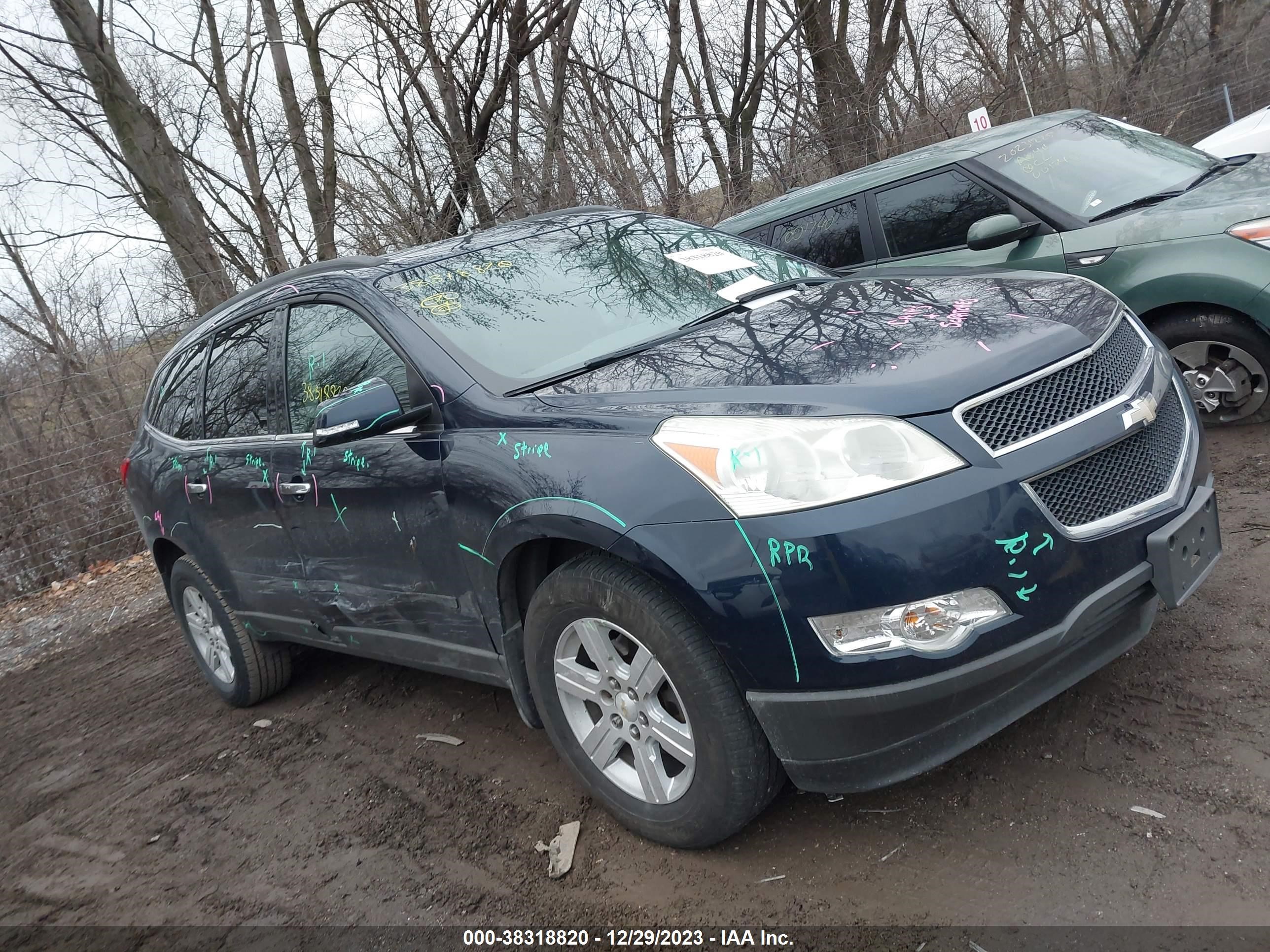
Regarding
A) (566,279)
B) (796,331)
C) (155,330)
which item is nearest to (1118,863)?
(796,331)

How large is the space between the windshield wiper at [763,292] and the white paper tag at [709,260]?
0.71 ft

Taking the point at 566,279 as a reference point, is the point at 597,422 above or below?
below

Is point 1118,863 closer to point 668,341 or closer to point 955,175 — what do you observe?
point 668,341

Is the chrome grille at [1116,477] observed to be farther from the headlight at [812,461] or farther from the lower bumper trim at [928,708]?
the headlight at [812,461]

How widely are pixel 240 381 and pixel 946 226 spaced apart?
3.80 metres

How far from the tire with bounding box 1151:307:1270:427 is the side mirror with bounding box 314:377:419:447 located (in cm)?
361

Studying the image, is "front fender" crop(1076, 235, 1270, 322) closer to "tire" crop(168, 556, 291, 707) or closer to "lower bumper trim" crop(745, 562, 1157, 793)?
"lower bumper trim" crop(745, 562, 1157, 793)

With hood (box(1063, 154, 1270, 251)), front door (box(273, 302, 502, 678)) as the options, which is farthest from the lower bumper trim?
hood (box(1063, 154, 1270, 251))

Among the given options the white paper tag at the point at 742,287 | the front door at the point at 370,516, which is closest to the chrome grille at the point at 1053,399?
the white paper tag at the point at 742,287

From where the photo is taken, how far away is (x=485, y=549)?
297 cm

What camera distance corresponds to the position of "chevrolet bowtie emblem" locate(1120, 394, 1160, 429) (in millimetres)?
2588

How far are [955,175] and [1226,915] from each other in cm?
423

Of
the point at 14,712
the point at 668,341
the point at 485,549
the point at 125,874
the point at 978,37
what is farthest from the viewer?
the point at 978,37

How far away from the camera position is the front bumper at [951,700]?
2.33m
